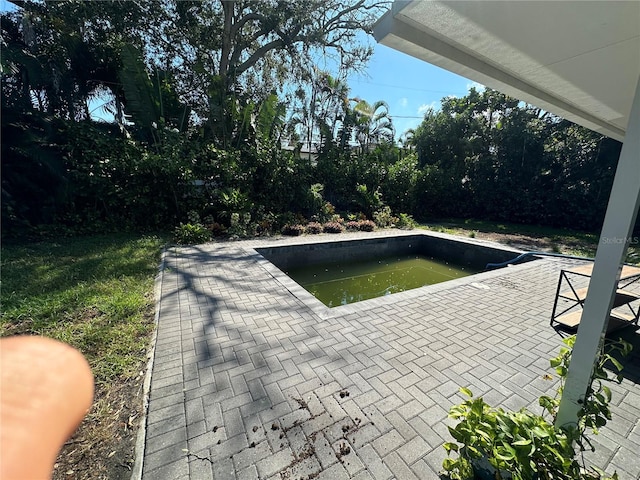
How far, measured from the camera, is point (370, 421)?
7.49 feet

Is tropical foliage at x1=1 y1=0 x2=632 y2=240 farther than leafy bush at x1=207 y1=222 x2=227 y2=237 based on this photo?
No

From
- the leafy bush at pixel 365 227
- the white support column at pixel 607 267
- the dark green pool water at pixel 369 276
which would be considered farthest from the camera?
the leafy bush at pixel 365 227

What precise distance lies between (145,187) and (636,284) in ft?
38.3

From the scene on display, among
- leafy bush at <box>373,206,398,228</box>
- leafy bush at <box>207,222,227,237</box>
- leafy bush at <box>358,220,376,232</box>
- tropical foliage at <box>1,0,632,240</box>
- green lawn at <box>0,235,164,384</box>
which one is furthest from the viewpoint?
leafy bush at <box>373,206,398,228</box>

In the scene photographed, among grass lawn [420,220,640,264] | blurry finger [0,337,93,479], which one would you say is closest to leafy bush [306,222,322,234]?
grass lawn [420,220,640,264]

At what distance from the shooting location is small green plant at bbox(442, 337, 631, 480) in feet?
4.64

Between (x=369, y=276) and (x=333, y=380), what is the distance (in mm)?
4799

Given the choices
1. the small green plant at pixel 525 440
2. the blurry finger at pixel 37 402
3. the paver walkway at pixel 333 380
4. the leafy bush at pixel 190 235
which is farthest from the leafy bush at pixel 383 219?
the blurry finger at pixel 37 402

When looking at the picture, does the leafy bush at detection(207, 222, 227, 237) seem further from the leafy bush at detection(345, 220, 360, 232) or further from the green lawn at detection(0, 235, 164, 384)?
the leafy bush at detection(345, 220, 360, 232)

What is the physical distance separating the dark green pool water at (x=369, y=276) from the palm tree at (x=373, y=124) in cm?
736

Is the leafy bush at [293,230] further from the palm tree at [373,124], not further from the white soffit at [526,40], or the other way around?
the white soffit at [526,40]

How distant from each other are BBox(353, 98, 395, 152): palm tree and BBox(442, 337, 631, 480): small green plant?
12822 millimetres

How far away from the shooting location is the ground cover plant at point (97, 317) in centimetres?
206

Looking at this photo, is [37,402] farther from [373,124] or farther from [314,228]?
[373,124]
